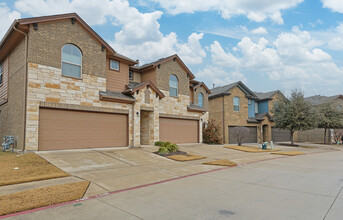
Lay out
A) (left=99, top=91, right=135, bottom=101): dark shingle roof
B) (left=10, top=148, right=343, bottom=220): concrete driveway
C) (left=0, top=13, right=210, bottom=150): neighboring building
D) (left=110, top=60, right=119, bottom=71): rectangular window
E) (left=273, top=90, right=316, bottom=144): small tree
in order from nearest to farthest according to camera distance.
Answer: (left=10, top=148, right=343, bottom=220): concrete driveway, (left=0, top=13, right=210, bottom=150): neighboring building, (left=99, top=91, right=135, bottom=101): dark shingle roof, (left=110, top=60, right=119, bottom=71): rectangular window, (left=273, top=90, right=316, bottom=144): small tree

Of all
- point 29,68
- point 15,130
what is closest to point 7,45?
point 29,68

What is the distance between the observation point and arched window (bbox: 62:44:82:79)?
1402 centimetres

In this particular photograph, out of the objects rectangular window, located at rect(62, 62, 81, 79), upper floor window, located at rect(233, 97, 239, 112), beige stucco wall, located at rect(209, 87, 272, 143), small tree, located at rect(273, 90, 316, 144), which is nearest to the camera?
rectangular window, located at rect(62, 62, 81, 79)

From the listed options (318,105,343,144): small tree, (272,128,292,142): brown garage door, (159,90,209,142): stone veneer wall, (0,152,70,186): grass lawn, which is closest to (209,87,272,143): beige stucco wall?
(272,128,292,142): brown garage door

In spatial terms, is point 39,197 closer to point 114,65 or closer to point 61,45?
point 61,45

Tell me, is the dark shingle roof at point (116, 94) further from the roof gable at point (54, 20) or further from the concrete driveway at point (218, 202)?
the concrete driveway at point (218, 202)

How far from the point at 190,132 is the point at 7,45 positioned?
15.6 m

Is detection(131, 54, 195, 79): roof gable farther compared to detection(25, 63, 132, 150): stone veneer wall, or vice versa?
detection(131, 54, 195, 79): roof gable

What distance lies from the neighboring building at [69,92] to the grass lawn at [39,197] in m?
6.81

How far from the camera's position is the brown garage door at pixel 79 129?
12992 millimetres

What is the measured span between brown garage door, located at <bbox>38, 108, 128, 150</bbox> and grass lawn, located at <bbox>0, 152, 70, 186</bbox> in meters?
2.26

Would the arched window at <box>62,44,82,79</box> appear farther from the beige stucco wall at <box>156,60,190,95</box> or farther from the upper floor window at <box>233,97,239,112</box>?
the upper floor window at <box>233,97,239,112</box>

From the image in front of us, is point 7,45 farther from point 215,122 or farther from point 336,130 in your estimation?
point 336,130

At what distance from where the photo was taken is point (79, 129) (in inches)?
566
